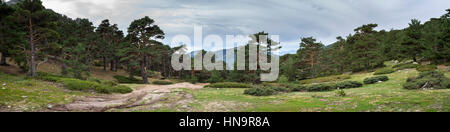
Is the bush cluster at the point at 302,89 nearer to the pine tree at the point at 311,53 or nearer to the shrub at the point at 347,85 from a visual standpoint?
the shrub at the point at 347,85

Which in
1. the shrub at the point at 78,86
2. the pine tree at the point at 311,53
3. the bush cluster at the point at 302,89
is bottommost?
the bush cluster at the point at 302,89

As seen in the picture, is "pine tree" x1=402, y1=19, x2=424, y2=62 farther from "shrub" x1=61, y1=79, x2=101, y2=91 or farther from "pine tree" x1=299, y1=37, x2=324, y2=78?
"shrub" x1=61, y1=79, x2=101, y2=91

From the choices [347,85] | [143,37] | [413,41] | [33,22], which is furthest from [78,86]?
[413,41]

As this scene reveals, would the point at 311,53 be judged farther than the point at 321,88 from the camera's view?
Yes

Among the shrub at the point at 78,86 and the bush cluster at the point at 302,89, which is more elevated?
the shrub at the point at 78,86

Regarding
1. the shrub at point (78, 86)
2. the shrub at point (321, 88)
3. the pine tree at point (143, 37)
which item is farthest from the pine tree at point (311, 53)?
the shrub at point (78, 86)

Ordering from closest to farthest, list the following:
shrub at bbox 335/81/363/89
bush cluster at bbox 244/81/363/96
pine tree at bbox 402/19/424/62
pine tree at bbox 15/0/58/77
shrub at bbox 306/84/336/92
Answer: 1. bush cluster at bbox 244/81/363/96
2. shrub at bbox 306/84/336/92
3. shrub at bbox 335/81/363/89
4. pine tree at bbox 15/0/58/77
5. pine tree at bbox 402/19/424/62

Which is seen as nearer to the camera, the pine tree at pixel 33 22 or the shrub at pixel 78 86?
the shrub at pixel 78 86

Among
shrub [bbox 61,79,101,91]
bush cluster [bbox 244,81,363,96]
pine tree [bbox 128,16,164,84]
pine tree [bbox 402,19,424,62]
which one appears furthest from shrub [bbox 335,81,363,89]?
pine tree [bbox 128,16,164,84]

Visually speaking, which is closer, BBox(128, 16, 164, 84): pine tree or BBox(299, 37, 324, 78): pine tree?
BBox(128, 16, 164, 84): pine tree

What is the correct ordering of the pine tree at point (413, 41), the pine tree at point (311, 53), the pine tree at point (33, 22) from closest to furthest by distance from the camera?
1. the pine tree at point (33, 22)
2. the pine tree at point (413, 41)
3. the pine tree at point (311, 53)

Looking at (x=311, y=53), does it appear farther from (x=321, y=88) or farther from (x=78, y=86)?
(x=78, y=86)
